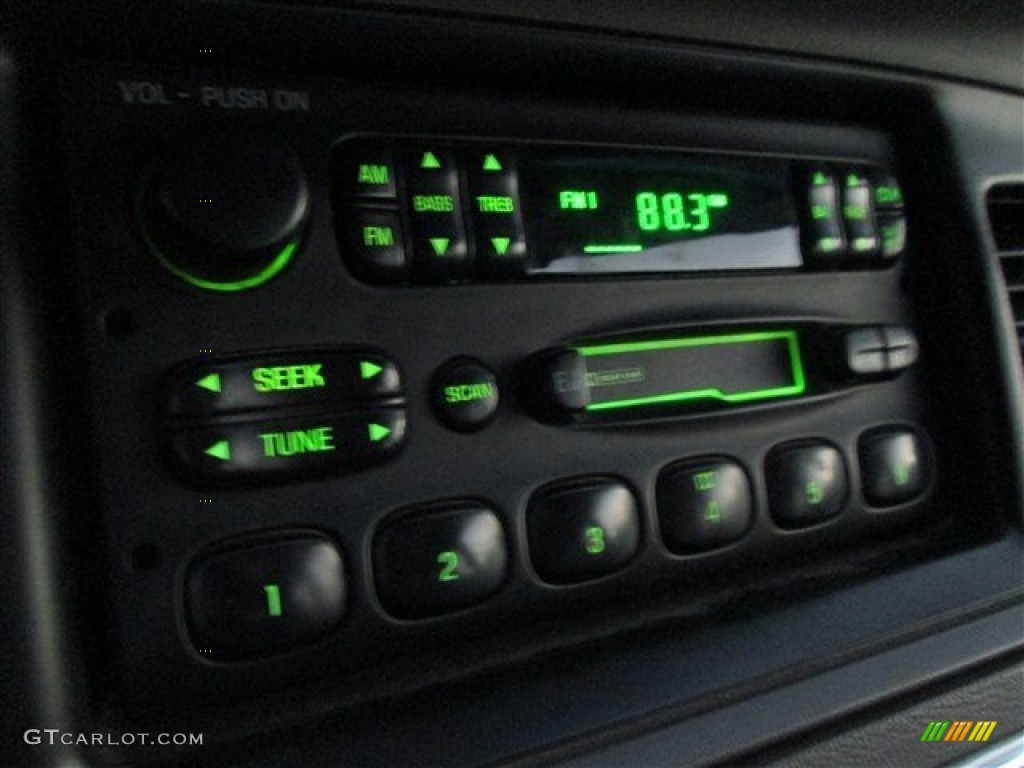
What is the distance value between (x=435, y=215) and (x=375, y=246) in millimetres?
42

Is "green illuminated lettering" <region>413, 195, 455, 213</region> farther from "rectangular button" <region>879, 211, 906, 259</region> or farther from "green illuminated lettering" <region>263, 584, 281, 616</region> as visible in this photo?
"rectangular button" <region>879, 211, 906, 259</region>

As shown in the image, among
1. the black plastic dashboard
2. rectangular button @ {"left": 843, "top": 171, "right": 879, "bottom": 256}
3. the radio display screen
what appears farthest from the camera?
rectangular button @ {"left": 843, "top": 171, "right": 879, "bottom": 256}

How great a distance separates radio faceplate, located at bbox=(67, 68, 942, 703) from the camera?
438mm

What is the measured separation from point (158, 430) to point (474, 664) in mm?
221

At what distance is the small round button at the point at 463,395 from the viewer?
1.65 ft

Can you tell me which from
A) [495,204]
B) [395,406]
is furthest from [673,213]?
[395,406]

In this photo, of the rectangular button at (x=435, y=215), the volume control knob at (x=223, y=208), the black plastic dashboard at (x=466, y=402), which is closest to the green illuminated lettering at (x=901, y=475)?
the black plastic dashboard at (x=466, y=402)

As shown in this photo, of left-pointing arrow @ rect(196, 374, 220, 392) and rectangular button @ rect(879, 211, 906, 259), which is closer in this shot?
left-pointing arrow @ rect(196, 374, 220, 392)

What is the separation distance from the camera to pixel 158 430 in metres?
0.44

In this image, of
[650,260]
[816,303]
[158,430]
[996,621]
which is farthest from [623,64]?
[996,621]

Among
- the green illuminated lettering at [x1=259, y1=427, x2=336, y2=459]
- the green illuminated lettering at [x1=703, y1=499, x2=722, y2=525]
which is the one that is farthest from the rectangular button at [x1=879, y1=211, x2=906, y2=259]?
the green illuminated lettering at [x1=259, y1=427, x2=336, y2=459]

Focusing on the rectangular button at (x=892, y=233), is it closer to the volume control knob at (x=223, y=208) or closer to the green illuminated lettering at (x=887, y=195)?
the green illuminated lettering at (x=887, y=195)

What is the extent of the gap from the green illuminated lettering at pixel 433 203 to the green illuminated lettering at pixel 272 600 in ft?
0.75

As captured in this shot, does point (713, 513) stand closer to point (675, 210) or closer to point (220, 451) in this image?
point (675, 210)
